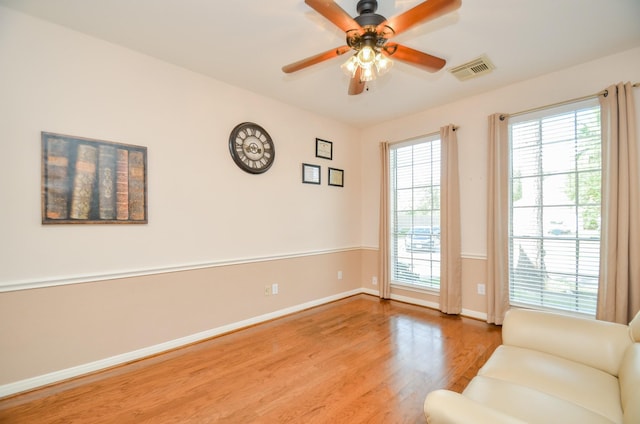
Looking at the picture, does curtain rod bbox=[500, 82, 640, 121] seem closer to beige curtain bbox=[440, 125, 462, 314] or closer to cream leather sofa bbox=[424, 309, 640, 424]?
beige curtain bbox=[440, 125, 462, 314]

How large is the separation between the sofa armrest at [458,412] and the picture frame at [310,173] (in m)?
3.08

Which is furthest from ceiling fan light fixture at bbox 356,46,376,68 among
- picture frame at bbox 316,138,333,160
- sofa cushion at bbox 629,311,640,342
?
picture frame at bbox 316,138,333,160

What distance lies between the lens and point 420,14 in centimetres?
153

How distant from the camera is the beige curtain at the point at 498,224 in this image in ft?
10.5

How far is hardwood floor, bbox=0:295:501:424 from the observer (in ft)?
5.89

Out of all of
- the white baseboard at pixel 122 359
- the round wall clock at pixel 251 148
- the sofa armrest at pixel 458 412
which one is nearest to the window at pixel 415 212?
the white baseboard at pixel 122 359

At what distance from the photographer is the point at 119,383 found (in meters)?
2.12

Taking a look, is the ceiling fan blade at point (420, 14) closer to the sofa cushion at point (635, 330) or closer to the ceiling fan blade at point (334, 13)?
the ceiling fan blade at point (334, 13)

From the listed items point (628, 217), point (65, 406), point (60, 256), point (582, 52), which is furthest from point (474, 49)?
point (65, 406)

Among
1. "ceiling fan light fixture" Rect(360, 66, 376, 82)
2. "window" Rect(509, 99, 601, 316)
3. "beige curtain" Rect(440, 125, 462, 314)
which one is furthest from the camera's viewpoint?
"beige curtain" Rect(440, 125, 462, 314)

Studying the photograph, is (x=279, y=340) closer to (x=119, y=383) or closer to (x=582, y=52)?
(x=119, y=383)

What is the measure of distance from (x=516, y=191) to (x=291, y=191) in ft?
8.69

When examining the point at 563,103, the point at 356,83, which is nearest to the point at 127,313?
the point at 356,83

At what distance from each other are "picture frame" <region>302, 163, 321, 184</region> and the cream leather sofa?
8.86 ft
